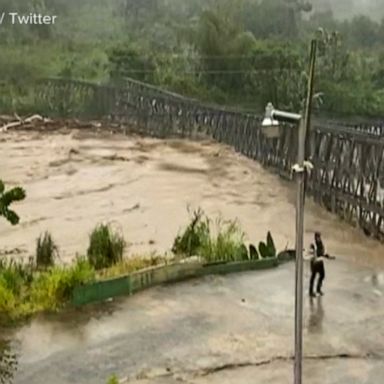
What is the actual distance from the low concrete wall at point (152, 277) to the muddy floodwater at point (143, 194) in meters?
3.03

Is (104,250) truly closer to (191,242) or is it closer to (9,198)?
(191,242)

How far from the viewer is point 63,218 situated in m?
20.8

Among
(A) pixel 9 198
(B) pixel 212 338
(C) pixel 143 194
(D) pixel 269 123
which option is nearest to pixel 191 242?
(B) pixel 212 338

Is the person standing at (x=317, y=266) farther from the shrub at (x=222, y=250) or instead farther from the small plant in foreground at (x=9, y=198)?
the small plant in foreground at (x=9, y=198)

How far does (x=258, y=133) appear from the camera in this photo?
29984 millimetres

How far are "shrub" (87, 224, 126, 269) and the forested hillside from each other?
32211mm

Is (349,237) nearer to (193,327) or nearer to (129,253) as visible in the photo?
(129,253)

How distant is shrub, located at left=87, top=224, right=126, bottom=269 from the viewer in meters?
13.6

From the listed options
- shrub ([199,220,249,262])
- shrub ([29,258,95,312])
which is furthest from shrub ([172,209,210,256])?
shrub ([29,258,95,312])

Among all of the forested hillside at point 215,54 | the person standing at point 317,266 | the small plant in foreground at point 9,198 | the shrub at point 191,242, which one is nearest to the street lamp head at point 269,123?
the small plant in foreground at point 9,198

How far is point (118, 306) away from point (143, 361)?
1941 millimetres

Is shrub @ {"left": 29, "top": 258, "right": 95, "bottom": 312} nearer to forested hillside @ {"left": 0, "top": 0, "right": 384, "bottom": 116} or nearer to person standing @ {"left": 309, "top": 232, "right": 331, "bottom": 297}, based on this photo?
person standing @ {"left": 309, "top": 232, "right": 331, "bottom": 297}

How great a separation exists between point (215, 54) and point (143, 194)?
31266 millimetres

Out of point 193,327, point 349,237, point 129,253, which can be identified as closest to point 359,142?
point 349,237
